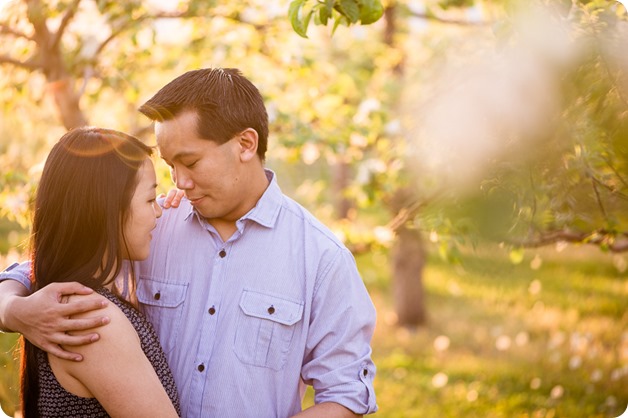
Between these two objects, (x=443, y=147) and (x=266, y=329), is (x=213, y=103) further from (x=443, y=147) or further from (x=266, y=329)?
(x=443, y=147)

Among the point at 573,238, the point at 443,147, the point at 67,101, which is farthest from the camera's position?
the point at 67,101

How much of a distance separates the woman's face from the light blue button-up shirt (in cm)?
19

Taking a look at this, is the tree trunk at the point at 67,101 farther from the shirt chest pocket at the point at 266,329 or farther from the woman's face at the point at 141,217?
the shirt chest pocket at the point at 266,329

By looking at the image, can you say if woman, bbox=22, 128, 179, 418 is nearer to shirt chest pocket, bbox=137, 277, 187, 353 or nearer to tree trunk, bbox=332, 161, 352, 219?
shirt chest pocket, bbox=137, 277, 187, 353

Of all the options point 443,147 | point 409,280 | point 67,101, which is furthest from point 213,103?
point 409,280

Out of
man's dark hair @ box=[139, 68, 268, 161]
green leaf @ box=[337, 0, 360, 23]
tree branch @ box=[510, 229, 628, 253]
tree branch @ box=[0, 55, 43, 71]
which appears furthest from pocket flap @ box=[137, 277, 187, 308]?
tree branch @ box=[0, 55, 43, 71]

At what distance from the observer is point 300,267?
199 cm

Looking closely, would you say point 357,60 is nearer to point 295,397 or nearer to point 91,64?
point 91,64

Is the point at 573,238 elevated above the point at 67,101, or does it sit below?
below

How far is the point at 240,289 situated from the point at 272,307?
0.37 ft

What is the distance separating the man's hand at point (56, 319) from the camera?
64.4 inches

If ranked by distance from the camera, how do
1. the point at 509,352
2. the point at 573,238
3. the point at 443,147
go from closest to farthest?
the point at 573,238, the point at 443,147, the point at 509,352

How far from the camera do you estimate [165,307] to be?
2045 millimetres

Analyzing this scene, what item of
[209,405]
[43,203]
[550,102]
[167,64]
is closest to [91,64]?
[167,64]
